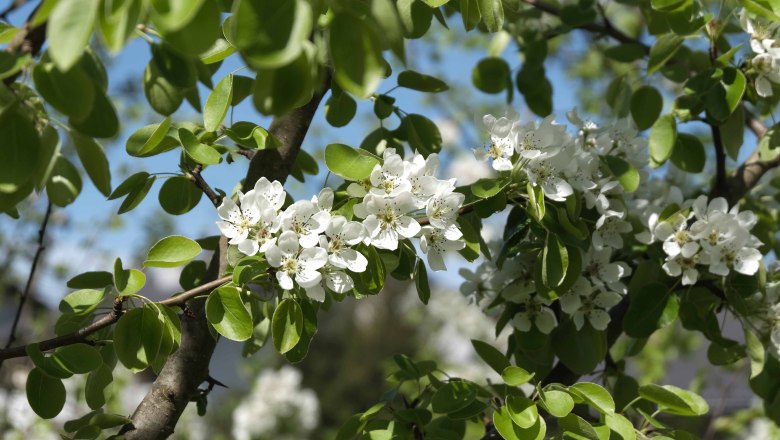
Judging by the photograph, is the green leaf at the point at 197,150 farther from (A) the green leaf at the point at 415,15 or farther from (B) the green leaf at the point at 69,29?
(B) the green leaf at the point at 69,29

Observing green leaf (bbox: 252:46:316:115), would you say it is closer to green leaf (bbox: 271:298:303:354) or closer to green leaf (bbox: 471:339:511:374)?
green leaf (bbox: 271:298:303:354)

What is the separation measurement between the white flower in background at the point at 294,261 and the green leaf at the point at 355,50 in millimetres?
351

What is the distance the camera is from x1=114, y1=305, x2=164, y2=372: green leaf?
Result: 3.43ft

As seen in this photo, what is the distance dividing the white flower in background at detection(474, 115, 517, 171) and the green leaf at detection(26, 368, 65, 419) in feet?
2.27

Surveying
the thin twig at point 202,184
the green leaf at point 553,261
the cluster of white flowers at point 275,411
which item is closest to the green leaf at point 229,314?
the thin twig at point 202,184

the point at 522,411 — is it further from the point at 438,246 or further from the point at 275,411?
the point at 275,411

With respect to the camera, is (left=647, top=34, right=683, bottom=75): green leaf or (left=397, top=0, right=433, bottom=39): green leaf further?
(left=647, top=34, right=683, bottom=75): green leaf

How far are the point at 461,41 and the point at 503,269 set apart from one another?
18.9 feet

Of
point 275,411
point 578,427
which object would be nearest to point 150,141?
point 578,427

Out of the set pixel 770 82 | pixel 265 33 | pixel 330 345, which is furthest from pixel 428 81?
pixel 330 345

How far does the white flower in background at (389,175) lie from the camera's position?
1091 mm

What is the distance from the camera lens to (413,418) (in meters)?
1.29

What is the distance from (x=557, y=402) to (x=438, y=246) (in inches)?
10.5

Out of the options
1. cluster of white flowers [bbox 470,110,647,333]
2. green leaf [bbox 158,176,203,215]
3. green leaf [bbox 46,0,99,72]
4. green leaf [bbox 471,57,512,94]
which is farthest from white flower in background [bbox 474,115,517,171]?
green leaf [bbox 471,57,512,94]
